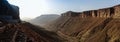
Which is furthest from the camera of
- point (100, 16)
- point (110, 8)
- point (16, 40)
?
point (100, 16)

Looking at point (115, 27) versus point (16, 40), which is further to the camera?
point (115, 27)

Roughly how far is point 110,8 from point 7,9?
31.3 meters

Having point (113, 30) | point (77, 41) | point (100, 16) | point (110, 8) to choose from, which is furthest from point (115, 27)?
point (100, 16)

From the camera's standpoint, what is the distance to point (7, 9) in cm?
5600

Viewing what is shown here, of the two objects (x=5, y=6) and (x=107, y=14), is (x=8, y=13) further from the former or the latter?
(x=107, y=14)

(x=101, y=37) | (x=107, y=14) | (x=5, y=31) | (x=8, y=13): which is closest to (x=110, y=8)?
(x=107, y=14)

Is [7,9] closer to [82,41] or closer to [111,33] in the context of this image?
[82,41]

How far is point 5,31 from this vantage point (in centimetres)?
2853

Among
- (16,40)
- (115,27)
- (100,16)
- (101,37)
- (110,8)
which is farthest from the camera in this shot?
(100,16)

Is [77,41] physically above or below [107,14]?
below

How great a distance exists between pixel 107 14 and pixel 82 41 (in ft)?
67.9

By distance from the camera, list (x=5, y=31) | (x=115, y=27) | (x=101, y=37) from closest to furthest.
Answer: (x=5, y=31)
(x=101, y=37)
(x=115, y=27)

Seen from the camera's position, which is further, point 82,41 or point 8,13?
point 8,13

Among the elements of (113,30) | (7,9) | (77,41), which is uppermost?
(7,9)
